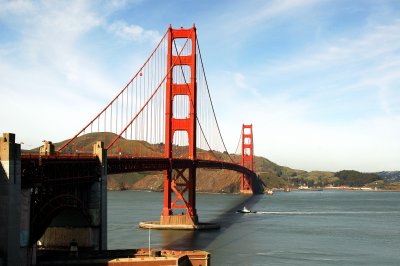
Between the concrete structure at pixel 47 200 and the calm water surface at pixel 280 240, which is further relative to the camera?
the calm water surface at pixel 280 240

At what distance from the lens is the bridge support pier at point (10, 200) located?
72.8 ft

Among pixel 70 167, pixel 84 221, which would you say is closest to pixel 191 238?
pixel 84 221

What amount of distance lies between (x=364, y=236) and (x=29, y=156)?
42142 millimetres

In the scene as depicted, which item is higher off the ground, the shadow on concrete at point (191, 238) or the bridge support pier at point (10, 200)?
the bridge support pier at point (10, 200)

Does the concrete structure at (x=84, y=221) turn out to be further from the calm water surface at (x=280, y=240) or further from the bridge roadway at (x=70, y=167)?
the calm water surface at (x=280, y=240)

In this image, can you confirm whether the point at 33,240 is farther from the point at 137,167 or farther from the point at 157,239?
the point at 157,239

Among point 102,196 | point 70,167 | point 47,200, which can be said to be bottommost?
point 102,196

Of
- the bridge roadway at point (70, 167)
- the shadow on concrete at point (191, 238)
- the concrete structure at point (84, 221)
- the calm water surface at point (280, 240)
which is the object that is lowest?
the calm water surface at point (280, 240)

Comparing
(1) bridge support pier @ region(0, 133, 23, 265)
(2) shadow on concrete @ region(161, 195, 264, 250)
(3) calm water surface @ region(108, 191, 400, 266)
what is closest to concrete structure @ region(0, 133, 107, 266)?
(1) bridge support pier @ region(0, 133, 23, 265)

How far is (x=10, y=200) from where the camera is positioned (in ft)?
73.0

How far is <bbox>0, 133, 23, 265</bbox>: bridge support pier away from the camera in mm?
22203

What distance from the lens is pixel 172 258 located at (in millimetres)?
30906

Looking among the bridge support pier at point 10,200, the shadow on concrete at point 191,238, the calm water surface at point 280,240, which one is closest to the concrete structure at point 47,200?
the bridge support pier at point 10,200

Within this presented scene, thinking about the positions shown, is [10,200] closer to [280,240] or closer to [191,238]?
[191,238]
